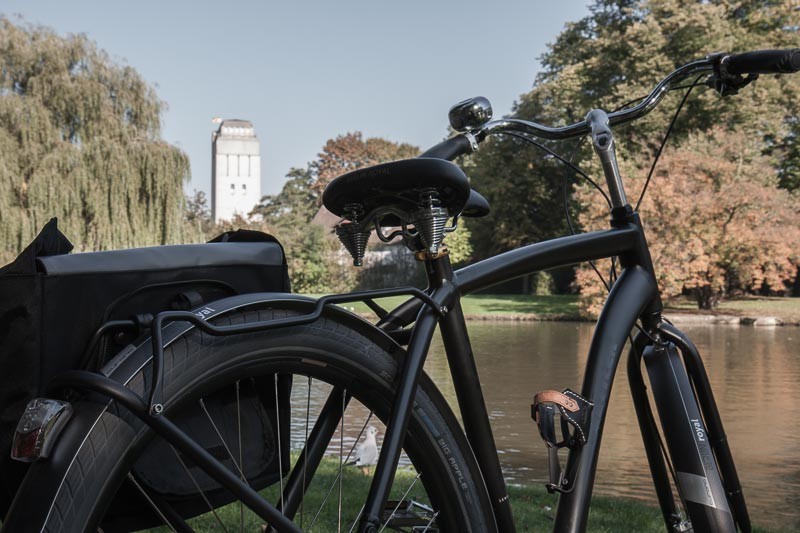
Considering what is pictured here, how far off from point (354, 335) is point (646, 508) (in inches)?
125

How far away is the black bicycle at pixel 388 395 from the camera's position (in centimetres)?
95

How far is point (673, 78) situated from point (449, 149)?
1.94 ft

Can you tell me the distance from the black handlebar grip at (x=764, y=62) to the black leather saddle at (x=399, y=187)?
0.80 metres

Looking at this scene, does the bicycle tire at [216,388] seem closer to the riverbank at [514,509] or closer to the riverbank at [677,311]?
the riverbank at [514,509]

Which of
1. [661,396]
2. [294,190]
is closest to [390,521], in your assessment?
[661,396]

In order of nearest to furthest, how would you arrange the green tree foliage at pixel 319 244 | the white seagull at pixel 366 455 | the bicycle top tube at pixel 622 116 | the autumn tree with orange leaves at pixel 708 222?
the bicycle top tube at pixel 622 116 → the white seagull at pixel 366 455 → the autumn tree with orange leaves at pixel 708 222 → the green tree foliage at pixel 319 244

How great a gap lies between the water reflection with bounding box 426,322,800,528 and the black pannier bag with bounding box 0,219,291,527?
3.69 feet

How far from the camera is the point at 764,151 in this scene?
79.9 ft

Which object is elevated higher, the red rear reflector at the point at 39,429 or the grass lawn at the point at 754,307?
the red rear reflector at the point at 39,429

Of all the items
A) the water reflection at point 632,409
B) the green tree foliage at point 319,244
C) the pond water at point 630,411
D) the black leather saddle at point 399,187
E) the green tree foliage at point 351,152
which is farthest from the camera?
the green tree foliage at point 351,152

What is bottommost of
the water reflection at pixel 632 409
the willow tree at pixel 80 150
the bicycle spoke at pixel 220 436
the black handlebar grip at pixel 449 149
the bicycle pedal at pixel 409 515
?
the water reflection at pixel 632 409

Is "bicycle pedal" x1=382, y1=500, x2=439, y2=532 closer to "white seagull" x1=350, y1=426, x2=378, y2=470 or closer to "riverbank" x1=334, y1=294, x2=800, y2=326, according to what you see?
"white seagull" x1=350, y1=426, x2=378, y2=470

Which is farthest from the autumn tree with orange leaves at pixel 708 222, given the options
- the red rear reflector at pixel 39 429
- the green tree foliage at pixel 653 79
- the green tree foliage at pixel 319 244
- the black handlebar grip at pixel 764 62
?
the red rear reflector at pixel 39 429

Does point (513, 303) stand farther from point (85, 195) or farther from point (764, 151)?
point (85, 195)
